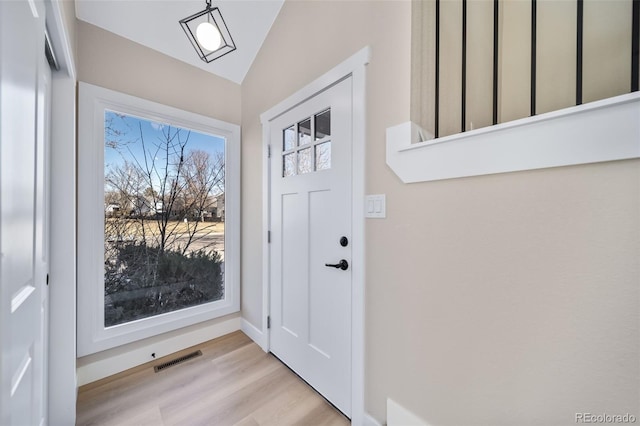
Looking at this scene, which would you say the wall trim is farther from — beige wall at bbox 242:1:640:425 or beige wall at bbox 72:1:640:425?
beige wall at bbox 242:1:640:425

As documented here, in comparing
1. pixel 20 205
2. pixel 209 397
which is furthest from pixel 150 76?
pixel 209 397

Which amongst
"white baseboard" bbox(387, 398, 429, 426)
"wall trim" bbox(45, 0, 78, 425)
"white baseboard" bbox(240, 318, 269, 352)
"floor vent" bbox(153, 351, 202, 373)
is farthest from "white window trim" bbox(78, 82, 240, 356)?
"white baseboard" bbox(387, 398, 429, 426)

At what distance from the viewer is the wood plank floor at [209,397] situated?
1.49m

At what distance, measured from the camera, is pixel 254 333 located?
236 cm

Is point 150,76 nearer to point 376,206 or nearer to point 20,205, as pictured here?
point 20,205

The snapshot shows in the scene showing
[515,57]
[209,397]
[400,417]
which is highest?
[515,57]

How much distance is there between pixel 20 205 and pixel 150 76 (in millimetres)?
1925

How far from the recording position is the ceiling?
181 centimetres

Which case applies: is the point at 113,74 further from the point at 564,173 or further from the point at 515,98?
the point at 564,173

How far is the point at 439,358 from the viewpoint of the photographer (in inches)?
42.8

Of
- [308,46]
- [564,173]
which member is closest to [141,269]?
[308,46]

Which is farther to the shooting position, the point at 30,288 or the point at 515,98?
the point at 515,98

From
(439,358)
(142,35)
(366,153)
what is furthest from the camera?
(142,35)

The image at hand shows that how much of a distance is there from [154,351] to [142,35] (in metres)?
2.61
